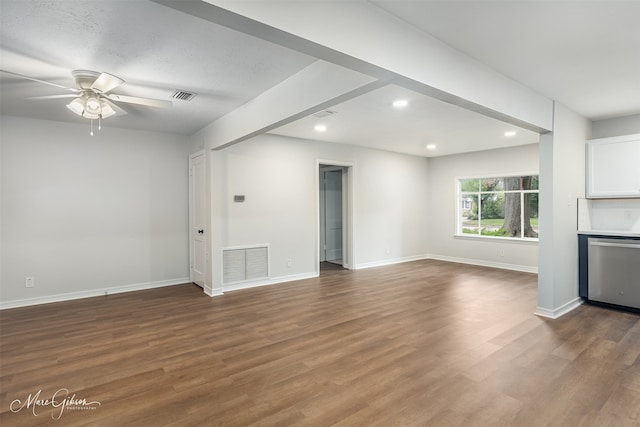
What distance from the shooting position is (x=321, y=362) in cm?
273

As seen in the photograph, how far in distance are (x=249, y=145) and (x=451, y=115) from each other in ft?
10.2

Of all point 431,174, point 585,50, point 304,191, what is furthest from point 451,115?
point 431,174

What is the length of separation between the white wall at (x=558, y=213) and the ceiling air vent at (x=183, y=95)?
410 centimetres

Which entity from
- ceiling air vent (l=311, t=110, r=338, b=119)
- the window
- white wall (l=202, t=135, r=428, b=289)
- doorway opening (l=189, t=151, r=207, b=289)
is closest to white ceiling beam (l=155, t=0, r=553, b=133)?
ceiling air vent (l=311, t=110, r=338, b=119)

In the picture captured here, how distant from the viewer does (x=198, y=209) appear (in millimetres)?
5387

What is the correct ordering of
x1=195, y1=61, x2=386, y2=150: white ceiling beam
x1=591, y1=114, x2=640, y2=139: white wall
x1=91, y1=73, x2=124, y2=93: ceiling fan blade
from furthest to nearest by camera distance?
x1=591, y1=114, x2=640, y2=139: white wall → x1=91, y1=73, x2=124, y2=93: ceiling fan blade → x1=195, y1=61, x2=386, y2=150: white ceiling beam

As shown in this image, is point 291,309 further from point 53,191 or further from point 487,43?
point 53,191

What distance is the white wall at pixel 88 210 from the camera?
4395 millimetres

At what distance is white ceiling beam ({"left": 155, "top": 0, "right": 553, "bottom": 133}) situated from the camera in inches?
59.4

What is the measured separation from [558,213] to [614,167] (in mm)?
1193

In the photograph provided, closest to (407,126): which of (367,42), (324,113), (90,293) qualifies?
(324,113)

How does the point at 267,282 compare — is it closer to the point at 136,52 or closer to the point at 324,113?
the point at 324,113

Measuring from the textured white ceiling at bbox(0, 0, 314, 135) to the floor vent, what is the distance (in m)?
2.40

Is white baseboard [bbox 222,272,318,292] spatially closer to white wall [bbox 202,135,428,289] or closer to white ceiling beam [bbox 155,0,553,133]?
white wall [bbox 202,135,428,289]
